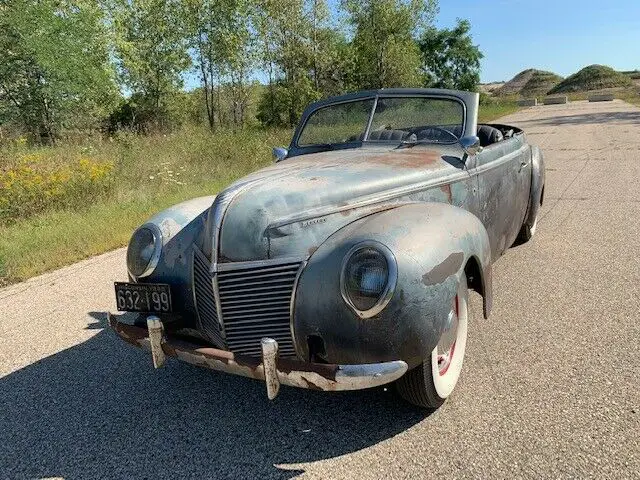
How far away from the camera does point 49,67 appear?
1495 centimetres

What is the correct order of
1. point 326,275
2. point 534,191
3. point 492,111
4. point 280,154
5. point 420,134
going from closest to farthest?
point 326,275 → point 420,134 → point 280,154 → point 534,191 → point 492,111

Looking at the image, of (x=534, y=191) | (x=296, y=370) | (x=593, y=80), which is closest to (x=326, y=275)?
(x=296, y=370)

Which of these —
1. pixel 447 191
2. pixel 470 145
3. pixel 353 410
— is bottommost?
pixel 353 410

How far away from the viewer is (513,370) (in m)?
2.99

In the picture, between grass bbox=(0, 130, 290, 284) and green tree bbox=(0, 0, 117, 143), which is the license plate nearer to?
grass bbox=(0, 130, 290, 284)

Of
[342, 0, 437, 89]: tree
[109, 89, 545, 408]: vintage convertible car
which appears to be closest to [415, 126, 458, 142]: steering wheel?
[109, 89, 545, 408]: vintage convertible car

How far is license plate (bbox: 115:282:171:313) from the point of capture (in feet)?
9.24

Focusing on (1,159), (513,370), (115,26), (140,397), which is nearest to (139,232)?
(140,397)

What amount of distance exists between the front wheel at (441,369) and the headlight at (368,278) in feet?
1.20

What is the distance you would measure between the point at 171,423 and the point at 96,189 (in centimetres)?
696

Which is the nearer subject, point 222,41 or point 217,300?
point 217,300

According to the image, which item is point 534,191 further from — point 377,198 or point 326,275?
point 326,275

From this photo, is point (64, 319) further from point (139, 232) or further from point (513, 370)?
point (513, 370)

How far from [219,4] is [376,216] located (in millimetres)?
24734
